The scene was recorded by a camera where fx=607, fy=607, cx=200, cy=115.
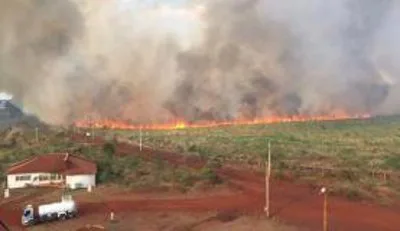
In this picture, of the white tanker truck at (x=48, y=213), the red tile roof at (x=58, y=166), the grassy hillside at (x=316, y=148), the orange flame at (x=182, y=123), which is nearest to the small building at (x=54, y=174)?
the red tile roof at (x=58, y=166)

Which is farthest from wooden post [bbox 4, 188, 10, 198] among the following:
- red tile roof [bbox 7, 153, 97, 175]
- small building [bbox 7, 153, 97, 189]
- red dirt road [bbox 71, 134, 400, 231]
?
red dirt road [bbox 71, 134, 400, 231]

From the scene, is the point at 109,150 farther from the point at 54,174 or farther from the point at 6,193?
the point at 6,193

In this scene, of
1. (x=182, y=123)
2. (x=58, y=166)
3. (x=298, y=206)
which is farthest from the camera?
(x=182, y=123)

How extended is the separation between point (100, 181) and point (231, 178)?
799 centimetres

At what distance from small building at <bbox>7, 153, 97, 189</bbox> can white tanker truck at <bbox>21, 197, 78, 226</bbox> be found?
24.2 feet

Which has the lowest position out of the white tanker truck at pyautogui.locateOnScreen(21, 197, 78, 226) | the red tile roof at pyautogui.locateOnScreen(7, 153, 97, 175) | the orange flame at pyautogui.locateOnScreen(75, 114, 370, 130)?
the white tanker truck at pyautogui.locateOnScreen(21, 197, 78, 226)

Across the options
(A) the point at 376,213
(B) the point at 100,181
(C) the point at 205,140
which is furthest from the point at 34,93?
(A) the point at 376,213

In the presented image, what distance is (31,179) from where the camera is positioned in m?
36.9

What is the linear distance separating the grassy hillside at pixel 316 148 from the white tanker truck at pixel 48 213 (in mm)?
14139

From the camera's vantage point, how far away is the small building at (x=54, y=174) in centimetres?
3594

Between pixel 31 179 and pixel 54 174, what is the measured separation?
1.50 meters

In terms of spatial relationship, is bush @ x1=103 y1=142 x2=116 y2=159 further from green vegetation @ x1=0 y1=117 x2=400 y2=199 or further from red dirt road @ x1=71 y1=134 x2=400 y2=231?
red dirt road @ x1=71 y1=134 x2=400 y2=231

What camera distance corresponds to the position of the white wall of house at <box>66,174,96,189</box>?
3584cm

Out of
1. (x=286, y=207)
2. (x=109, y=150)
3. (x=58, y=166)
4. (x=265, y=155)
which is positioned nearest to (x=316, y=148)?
(x=265, y=155)
